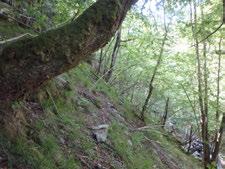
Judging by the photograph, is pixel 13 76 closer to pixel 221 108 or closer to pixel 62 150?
pixel 62 150

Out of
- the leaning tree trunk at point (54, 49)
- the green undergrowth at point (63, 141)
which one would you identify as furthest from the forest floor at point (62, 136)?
→ the leaning tree trunk at point (54, 49)

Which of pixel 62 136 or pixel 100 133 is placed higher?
pixel 62 136

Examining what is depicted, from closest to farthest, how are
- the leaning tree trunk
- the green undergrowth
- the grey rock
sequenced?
the leaning tree trunk, the green undergrowth, the grey rock

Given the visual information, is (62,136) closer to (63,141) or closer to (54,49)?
(63,141)

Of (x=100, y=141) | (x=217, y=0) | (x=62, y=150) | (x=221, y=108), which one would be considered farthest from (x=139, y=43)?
(x=62, y=150)

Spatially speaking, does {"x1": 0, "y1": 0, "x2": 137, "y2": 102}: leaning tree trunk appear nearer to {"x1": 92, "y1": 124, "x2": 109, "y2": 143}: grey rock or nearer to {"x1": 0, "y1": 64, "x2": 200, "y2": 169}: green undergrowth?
{"x1": 0, "y1": 64, "x2": 200, "y2": 169}: green undergrowth

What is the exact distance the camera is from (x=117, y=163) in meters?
6.50

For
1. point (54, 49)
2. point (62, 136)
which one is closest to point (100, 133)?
point (62, 136)

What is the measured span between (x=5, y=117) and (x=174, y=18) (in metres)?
11.1

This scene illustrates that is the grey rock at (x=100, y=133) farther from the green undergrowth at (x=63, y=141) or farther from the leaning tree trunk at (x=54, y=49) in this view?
the leaning tree trunk at (x=54, y=49)

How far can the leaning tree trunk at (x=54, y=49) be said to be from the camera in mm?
3660

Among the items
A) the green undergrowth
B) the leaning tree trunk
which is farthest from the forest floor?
the leaning tree trunk

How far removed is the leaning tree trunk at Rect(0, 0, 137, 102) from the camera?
12.0ft

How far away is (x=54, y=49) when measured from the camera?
12.3 ft
